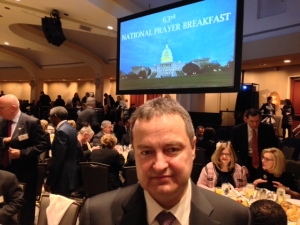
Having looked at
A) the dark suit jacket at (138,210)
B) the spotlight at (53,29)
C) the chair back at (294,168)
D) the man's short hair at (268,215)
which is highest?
the spotlight at (53,29)

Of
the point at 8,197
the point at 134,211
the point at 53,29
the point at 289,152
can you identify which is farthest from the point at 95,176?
the point at 53,29

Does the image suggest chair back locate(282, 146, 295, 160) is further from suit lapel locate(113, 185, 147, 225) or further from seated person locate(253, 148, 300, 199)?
suit lapel locate(113, 185, 147, 225)

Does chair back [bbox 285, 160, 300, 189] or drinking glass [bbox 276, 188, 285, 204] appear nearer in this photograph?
drinking glass [bbox 276, 188, 285, 204]

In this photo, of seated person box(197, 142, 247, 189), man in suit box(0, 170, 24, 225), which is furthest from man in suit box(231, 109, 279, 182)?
man in suit box(0, 170, 24, 225)

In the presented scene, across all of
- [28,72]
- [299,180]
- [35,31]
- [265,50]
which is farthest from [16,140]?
[28,72]

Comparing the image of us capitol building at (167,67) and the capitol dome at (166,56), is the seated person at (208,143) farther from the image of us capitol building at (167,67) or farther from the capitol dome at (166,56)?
the capitol dome at (166,56)

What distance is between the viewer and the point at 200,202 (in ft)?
2.92

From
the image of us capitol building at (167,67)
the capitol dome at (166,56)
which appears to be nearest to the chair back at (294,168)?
the image of us capitol building at (167,67)

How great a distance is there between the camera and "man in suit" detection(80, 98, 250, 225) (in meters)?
0.80

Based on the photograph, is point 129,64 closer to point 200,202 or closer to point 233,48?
point 233,48

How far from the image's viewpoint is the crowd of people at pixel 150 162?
0.81 meters

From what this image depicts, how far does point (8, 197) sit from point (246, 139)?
3.04 metres

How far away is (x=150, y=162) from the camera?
31.6 inches

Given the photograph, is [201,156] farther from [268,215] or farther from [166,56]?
[268,215]
